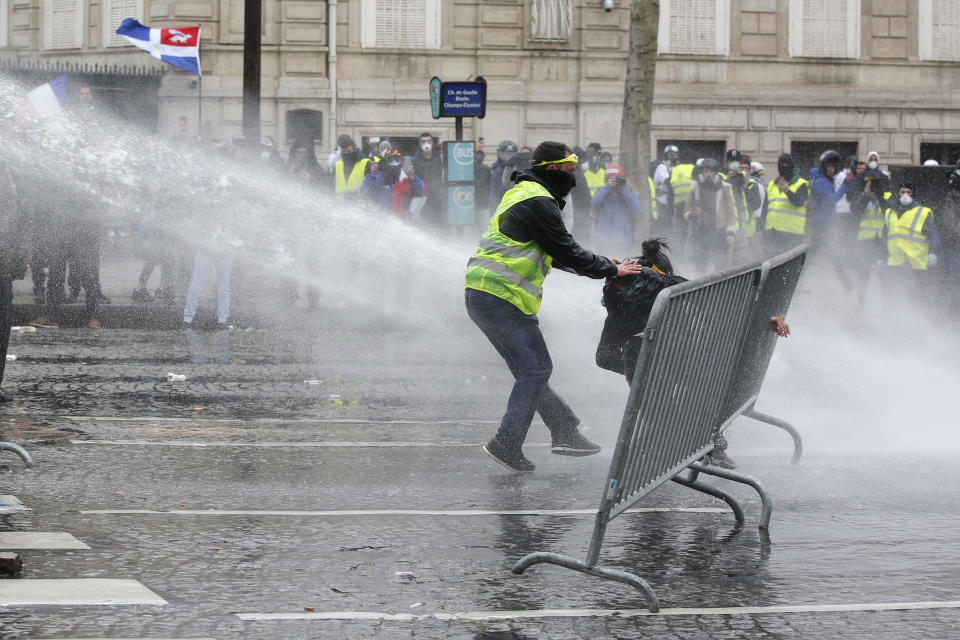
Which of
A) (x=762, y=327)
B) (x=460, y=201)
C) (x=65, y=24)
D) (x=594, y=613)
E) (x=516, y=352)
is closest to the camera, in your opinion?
(x=594, y=613)

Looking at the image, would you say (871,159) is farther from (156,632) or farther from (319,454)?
(156,632)

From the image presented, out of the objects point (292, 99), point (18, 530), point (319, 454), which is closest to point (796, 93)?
point (292, 99)

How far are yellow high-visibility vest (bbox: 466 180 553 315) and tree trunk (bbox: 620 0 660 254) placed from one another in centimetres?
1191

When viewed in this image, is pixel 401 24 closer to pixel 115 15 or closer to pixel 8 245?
pixel 115 15

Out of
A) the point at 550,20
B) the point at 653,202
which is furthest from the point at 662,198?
the point at 550,20

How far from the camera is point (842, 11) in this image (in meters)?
30.1

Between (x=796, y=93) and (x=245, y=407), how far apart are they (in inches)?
878

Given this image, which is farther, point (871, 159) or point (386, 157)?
point (871, 159)

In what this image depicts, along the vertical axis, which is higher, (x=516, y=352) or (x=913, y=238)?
(x=913, y=238)

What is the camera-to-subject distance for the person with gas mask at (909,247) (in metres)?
14.9

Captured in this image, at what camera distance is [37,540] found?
5.59 m

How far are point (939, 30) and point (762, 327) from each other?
26.3 m

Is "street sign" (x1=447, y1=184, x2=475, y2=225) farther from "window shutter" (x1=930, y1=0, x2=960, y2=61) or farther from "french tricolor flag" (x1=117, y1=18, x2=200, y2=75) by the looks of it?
"window shutter" (x1=930, y1=0, x2=960, y2=61)

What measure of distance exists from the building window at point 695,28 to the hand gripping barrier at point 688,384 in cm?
2320
